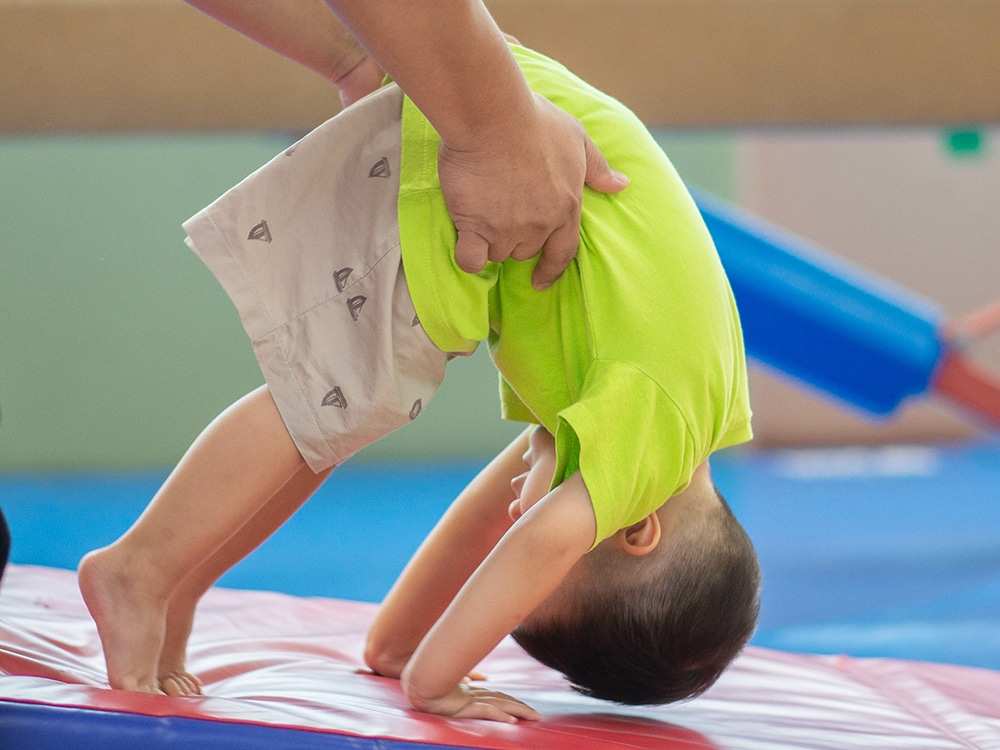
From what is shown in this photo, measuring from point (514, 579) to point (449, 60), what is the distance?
0.33m

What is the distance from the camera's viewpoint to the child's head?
89 cm

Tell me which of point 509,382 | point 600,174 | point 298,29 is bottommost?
point 509,382

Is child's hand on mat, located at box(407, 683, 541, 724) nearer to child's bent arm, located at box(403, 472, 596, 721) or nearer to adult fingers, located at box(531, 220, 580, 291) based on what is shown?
child's bent arm, located at box(403, 472, 596, 721)

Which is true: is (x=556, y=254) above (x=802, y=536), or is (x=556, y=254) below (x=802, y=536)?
below

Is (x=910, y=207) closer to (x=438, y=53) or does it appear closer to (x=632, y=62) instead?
(x=632, y=62)

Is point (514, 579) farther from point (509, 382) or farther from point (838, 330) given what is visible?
point (838, 330)

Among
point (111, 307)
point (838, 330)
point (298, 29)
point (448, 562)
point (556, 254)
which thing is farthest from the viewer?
point (111, 307)

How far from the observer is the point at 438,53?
2.28ft

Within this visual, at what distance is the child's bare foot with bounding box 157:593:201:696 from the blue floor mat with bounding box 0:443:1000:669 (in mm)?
861

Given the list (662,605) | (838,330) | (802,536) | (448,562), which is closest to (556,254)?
(662,605)

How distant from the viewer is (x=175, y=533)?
0.82 meters

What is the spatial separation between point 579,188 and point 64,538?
5.60ft

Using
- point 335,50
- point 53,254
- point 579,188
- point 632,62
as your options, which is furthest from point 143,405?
point 579,188

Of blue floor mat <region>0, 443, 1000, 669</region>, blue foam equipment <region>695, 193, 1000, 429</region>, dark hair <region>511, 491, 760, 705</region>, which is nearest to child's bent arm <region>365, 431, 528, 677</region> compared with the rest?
dark hair <region>511, 491, 760, 705</region>
